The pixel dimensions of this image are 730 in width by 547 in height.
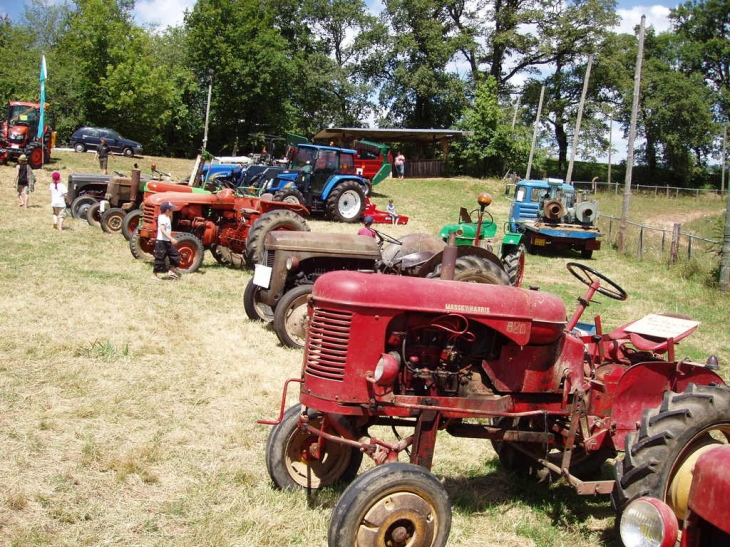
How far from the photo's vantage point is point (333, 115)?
1682 inches

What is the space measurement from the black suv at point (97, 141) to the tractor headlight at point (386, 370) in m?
29.2

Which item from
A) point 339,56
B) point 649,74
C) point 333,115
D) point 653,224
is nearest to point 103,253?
point 653,224

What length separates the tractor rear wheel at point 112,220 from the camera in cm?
1459

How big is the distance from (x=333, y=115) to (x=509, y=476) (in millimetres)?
39423

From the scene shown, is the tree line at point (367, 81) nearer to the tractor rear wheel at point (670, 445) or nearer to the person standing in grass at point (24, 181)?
the person standing in grass at point (24, 181)

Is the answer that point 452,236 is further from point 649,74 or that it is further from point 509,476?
point 649,74

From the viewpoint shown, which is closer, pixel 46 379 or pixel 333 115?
pixel 46 379

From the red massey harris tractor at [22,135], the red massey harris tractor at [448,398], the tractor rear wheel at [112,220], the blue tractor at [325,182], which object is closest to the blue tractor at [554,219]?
the blue tractor at [325,182]

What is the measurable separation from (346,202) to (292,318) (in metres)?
11.3

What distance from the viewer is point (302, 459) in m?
4.45

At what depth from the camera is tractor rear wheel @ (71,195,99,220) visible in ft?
52.7

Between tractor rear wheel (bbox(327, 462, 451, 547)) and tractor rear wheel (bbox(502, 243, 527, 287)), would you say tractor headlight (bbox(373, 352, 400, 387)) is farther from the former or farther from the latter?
tractor rear wheel (bbox(502, 243, 527, 287))

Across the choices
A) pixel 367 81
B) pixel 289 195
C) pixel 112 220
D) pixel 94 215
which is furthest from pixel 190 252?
pixel 367 81

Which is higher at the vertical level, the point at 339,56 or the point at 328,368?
the point at 339,56
